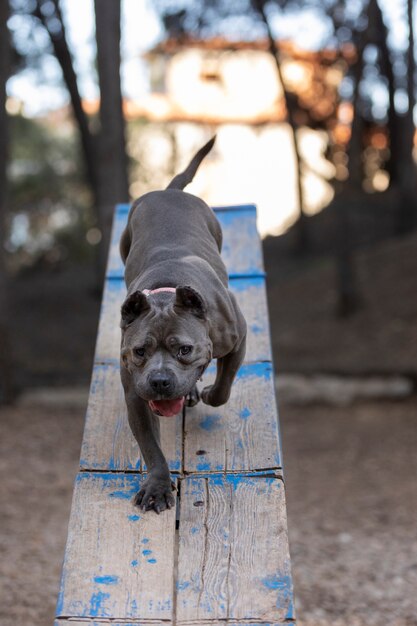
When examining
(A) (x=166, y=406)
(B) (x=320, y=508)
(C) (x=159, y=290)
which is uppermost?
(B) (x=320, y=508)

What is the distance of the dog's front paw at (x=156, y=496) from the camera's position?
4.25 metres

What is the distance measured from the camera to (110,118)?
10758mm


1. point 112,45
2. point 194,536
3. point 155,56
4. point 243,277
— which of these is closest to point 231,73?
point 155,56

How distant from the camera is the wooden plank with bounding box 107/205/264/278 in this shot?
6.30 metres

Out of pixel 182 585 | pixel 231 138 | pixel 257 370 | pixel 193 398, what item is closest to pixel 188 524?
pixel 182 585

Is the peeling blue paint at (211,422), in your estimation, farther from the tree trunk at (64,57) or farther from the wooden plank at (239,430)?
the tree trunk at (64,57)

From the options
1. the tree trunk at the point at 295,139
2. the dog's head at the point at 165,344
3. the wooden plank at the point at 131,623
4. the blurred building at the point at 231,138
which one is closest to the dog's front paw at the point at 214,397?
the dog's head at the point at 165,344

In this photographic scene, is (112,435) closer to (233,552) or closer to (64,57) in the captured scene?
(233,552)

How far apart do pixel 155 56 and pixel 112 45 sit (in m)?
7.24

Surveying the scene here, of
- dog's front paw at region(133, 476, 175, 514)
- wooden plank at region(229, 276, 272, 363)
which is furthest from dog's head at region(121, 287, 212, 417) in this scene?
wooden plank at region(229, 276, 272, 363)

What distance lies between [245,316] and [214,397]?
3.77ft

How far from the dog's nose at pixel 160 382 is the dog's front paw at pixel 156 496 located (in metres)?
0.80

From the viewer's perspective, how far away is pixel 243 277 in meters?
6.19

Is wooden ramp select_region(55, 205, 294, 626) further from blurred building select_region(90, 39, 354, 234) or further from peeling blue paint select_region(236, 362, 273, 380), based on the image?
blurred building select_region(90, 39, 354, 234)
